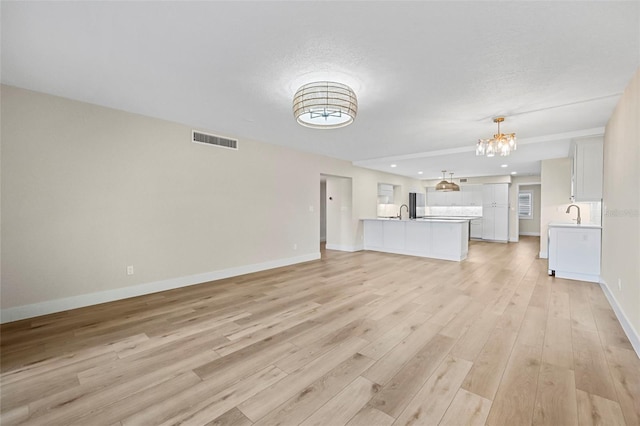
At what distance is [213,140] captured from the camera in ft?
15.5

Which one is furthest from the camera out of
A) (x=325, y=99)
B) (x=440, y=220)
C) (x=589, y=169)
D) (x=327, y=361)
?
(x=440, y=220)

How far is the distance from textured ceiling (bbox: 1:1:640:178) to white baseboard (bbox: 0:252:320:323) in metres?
2.50

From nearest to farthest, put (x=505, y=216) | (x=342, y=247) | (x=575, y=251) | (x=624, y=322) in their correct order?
1. (x=624, y=322)
2. (x=575, y=251)
3. (x=342, y=247)
4. (x=505, y=216)

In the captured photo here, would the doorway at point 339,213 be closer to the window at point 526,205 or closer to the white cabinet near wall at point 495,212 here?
the white cabinet near wall at point 495,212

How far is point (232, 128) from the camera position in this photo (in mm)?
4590

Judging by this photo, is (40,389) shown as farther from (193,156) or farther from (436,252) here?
(436,252)

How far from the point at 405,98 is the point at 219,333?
3401 millimetres

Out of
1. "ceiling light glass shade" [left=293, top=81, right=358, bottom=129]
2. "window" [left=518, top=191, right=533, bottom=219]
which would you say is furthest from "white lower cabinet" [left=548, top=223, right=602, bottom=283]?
"window" [left=518, top=191, right=533, bottom=219]

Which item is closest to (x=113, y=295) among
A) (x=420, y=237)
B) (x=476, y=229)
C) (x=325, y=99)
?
(x=325, y=99)

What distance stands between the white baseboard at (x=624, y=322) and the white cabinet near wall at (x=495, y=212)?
6.57m

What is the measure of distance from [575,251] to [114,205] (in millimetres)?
7417

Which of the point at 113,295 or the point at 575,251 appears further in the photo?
the point at 575,251

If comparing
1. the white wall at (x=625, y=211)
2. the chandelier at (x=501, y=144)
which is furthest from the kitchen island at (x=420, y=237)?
the chandelier at (x=501, y=144)

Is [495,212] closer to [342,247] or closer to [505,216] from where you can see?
[505,216]
